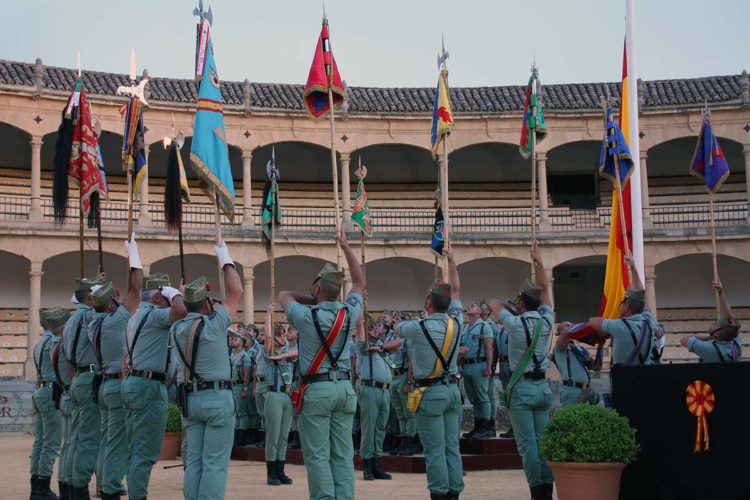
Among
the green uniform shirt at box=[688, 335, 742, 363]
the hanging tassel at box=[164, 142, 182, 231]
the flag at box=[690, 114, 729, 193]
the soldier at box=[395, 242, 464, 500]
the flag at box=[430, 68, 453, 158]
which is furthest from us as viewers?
the flag at box=[690, 114, 729, 193]

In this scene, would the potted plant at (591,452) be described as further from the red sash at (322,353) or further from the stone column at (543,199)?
the stone column at (543,199)

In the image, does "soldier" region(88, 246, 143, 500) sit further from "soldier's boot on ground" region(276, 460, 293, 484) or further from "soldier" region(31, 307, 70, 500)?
"soldier's boot on ground" region(276, 460, 293, 484)

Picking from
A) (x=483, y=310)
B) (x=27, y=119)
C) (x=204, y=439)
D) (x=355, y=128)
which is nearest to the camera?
(x=204, y=439)

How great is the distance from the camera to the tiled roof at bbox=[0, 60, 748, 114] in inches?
1041

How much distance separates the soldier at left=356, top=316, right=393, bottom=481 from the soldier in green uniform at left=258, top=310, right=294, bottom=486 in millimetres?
866

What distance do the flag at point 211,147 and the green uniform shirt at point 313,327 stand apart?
83.2 inches

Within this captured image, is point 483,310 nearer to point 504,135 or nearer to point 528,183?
point 504,135

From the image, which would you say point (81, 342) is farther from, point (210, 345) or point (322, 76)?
point (322, 76)

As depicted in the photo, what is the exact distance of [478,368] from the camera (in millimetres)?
13453

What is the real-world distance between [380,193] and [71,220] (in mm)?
9194

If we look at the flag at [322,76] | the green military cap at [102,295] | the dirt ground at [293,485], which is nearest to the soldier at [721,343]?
the dirt ground at [293,485]

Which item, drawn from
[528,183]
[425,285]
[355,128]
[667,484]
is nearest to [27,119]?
[355,128]

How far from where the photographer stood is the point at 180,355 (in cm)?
723

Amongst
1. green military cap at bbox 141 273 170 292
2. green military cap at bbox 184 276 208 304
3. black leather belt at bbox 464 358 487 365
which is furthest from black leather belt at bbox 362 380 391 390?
green military cap at bbox 184 276 208 304
